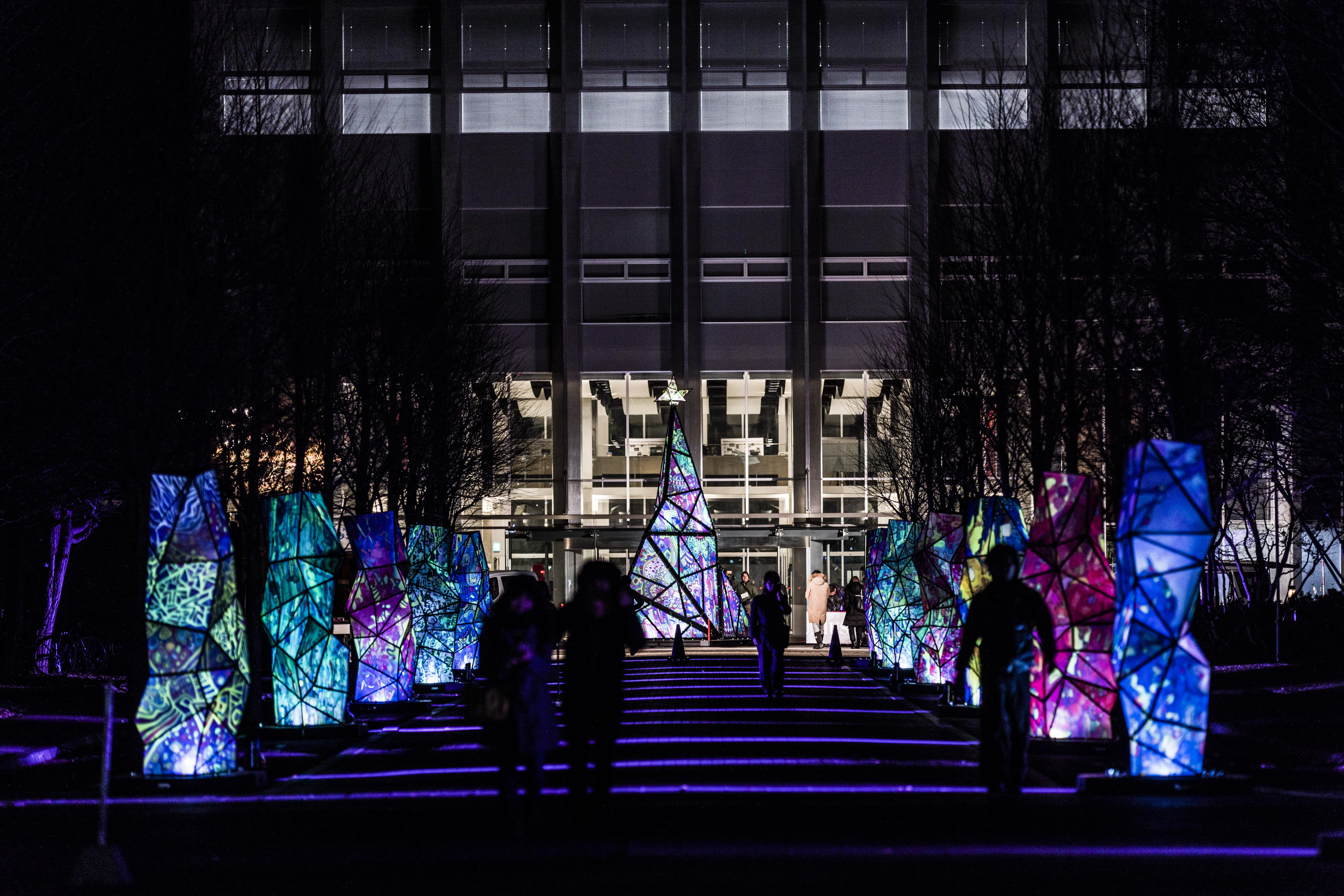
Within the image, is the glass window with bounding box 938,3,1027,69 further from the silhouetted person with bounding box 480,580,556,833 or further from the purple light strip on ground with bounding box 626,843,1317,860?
the purple light strip on ground with bounding box 626,843,1317,860

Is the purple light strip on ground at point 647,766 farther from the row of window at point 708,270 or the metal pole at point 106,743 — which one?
the row of window at point 708,270

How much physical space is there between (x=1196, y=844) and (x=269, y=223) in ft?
51.0

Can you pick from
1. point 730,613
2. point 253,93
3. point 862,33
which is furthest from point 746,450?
point 253,93

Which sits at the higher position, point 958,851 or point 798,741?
point 958,851

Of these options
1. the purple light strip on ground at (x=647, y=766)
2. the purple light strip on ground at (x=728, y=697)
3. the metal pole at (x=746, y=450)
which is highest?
the metal pole at (x=746, y=450)

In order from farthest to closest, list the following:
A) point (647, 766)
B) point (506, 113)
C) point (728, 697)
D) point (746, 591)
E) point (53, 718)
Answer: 1. point (506, 113)
2. point (746, 591)
3. point (728, 697)
4. point (53, 718)
5. point (647, 766)

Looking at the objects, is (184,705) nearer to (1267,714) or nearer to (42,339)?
(42,339)

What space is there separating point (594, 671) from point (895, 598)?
19.0 meters

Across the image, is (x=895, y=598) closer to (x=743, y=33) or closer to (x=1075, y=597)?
(x=1075, y=597)

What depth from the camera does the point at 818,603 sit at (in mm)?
40719

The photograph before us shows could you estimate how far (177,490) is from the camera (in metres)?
14.4

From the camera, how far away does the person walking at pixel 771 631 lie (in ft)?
74.5

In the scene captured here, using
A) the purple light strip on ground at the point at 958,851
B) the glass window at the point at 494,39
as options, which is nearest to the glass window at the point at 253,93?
the purple light strip on ground at the point at 958,851

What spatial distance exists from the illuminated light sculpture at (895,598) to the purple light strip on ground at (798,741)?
8.52 m
